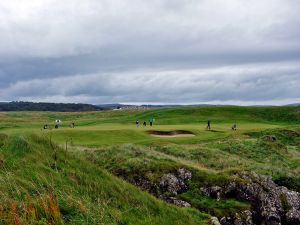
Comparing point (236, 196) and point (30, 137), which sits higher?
point (30, 137)

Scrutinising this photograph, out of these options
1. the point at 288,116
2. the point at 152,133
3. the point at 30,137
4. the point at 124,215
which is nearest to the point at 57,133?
the point at 152,133

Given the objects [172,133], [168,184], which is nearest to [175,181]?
[168,184]

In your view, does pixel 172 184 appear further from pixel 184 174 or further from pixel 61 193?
pixel 61 193

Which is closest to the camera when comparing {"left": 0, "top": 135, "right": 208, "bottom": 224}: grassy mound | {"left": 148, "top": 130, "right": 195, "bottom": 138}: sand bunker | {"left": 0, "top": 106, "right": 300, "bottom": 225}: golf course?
{"left": 0, "top": 135, "right": 208, "bottom": 224}: grassy mound

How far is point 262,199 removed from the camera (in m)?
23.5

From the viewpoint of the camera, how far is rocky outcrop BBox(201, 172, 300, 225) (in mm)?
22203

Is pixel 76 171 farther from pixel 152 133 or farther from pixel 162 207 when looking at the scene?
pixel 152 133

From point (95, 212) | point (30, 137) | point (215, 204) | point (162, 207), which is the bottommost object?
point (215, 204)

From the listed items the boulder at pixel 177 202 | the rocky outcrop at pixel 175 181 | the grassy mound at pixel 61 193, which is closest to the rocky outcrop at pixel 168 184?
the rocky outcrop at pixel 175 181

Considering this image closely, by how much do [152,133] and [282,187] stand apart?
3256 centimetres

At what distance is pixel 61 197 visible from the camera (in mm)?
10961

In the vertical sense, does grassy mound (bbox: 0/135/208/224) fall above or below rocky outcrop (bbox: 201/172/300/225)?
above

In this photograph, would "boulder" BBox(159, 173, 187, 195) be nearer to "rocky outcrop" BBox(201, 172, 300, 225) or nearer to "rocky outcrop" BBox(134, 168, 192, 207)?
"rocky outcrop" BBox(134, 168, 192, 207)

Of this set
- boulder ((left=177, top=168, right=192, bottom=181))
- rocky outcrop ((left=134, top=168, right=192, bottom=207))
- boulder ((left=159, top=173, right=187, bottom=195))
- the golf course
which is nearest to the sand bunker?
the golf course
